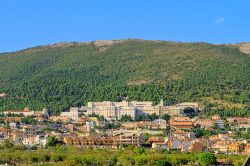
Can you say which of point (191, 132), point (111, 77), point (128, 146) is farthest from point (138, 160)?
point (111, 77)

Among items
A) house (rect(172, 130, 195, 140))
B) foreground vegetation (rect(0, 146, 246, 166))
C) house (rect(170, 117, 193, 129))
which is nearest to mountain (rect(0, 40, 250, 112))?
house (rect(170, 117, 193, 129))

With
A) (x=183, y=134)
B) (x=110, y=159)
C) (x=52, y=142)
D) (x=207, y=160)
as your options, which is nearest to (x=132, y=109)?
(x=183, y=134)

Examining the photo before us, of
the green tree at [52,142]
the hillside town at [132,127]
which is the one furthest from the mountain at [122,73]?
the green tree at [52,142]

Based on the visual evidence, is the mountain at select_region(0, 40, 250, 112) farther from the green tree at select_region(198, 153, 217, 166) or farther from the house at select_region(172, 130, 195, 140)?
the green tree at select_region(198, 153, 217, 166)

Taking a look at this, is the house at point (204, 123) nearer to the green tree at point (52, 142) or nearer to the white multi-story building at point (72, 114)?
the white multi-story building at point (72, 114)

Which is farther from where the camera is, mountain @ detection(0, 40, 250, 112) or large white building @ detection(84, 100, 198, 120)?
mountain @ detection(0, 40, 250, 112)

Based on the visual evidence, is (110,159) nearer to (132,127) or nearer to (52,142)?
(52,142)
